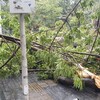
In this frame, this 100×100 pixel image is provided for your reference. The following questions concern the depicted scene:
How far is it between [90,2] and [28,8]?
1181 mm

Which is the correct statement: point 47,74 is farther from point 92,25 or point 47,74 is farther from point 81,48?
point 92,25

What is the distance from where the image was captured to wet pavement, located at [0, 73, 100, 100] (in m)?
3.49

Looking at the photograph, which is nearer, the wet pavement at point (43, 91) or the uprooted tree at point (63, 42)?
the uprooted tree at point (63, 42)

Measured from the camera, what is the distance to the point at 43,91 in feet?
12.4

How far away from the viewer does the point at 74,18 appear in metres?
3.19

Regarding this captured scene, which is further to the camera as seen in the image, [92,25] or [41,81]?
[41,81]

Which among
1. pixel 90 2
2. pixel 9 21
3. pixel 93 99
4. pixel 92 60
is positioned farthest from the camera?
pixel 92 60

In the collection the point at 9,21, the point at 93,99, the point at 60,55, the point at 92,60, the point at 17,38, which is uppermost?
the point at 9,21

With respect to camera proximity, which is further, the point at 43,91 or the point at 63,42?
the point at 43,91

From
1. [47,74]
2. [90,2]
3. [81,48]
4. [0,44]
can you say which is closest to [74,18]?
[90,2]

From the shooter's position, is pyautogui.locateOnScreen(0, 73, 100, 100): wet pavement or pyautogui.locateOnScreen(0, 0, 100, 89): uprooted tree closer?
pyautogui.locateOnScreen(0, 0, 100, 89): uprooted tree

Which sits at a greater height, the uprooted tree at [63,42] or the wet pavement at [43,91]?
the uprooted tree at [63,42]

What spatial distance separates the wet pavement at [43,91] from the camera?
3.49 m

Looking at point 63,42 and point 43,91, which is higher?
point 63,42
